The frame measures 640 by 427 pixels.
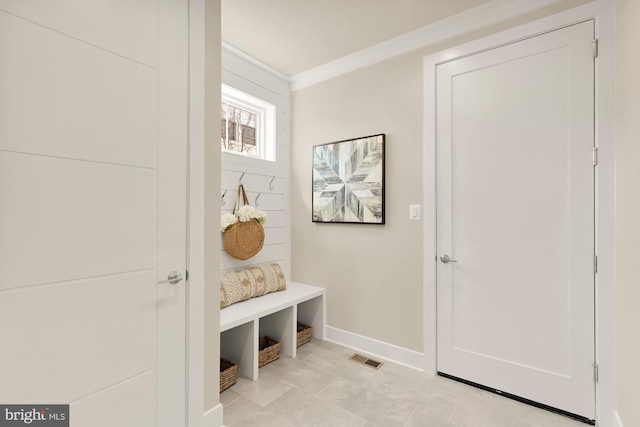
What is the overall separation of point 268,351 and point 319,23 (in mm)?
2579

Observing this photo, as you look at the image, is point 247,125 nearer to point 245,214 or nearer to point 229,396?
point 245,214

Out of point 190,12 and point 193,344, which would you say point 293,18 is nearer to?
point 190,12

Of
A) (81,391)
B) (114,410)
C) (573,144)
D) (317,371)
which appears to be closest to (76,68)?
(81,391)

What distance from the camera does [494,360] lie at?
2012mm

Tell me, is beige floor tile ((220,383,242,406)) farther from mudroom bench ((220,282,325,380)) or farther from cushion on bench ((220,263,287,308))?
cushion on bench ((220,263,287,308))

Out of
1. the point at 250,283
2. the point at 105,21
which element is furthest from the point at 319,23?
the point at 250,283

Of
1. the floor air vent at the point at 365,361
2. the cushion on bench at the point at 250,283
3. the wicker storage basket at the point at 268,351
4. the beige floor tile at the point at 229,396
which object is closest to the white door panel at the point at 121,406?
the beige floor tile at the point at 229,396

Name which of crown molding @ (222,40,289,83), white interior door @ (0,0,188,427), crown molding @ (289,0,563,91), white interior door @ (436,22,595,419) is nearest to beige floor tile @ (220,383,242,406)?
white interior door @ (0,0,188,427)

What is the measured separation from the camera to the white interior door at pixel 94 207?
40.0 inches

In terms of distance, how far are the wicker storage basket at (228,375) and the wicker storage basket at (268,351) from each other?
0.79ft

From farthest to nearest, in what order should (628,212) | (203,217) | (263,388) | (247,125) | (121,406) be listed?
(247,125), (263,388), (203,217), (628,212), (121,406)

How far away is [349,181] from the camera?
2.70 metres

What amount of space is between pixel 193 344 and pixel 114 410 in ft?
1.25

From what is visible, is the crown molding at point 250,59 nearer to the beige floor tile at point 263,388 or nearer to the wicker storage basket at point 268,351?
the wicker storage basket at point 268,351
